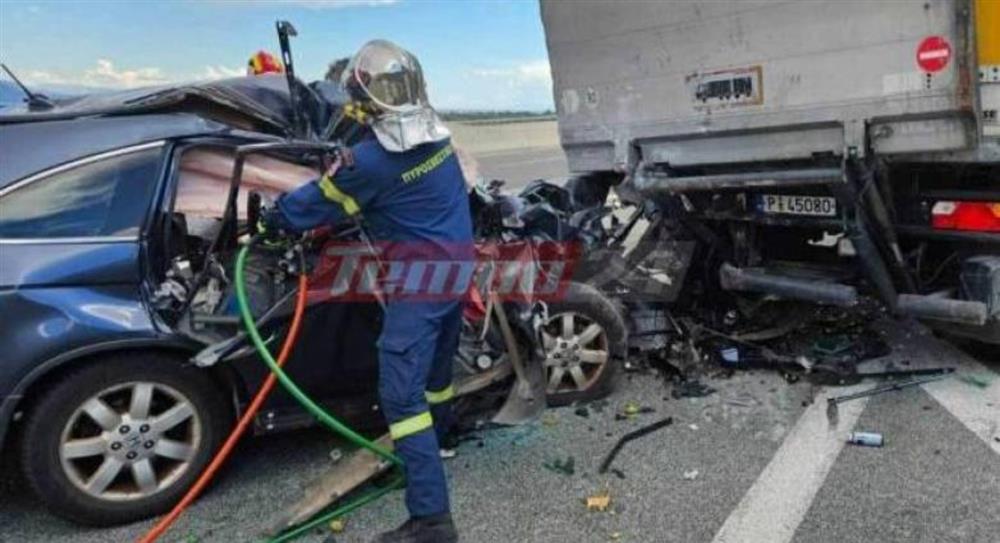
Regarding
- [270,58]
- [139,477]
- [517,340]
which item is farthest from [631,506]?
[270,58]

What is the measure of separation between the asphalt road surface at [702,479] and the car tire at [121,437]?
142 millimetres

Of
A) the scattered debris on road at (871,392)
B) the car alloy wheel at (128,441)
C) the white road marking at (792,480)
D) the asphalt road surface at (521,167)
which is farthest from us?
the asphalt road surface at (521,167)

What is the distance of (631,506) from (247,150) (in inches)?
84.2

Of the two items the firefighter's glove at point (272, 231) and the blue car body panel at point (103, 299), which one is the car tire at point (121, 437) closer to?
the blue car body panel at point (103, 299)

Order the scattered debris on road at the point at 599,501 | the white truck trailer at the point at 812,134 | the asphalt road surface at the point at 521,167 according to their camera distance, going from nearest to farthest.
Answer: the scattered debris on road at the point at 599,501, the white truck trailer at the point at 812,134, the asphalt road surface at the point at 521,167

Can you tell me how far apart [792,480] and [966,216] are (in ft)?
5.71

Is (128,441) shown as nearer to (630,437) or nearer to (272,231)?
(272,231)

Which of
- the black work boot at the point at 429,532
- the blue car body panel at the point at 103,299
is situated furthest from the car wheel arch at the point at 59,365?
the black work boot at the point at 429,532

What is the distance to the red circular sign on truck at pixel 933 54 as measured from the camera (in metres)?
4.00

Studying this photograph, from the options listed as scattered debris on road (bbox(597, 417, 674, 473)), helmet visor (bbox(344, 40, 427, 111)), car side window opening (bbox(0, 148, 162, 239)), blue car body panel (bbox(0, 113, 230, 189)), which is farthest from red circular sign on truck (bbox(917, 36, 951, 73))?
car side window opening (bbox(0, 148, 162, 239))

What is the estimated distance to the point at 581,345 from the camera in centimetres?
466

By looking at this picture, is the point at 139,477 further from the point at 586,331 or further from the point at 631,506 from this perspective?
→ the point at 586,331

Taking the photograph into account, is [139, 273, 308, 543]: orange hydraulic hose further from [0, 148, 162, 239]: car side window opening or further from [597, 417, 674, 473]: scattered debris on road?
[597, 417, 674, 473]: scattered debris on road

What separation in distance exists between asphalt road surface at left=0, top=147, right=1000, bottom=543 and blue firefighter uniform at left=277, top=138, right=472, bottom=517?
432 mm
